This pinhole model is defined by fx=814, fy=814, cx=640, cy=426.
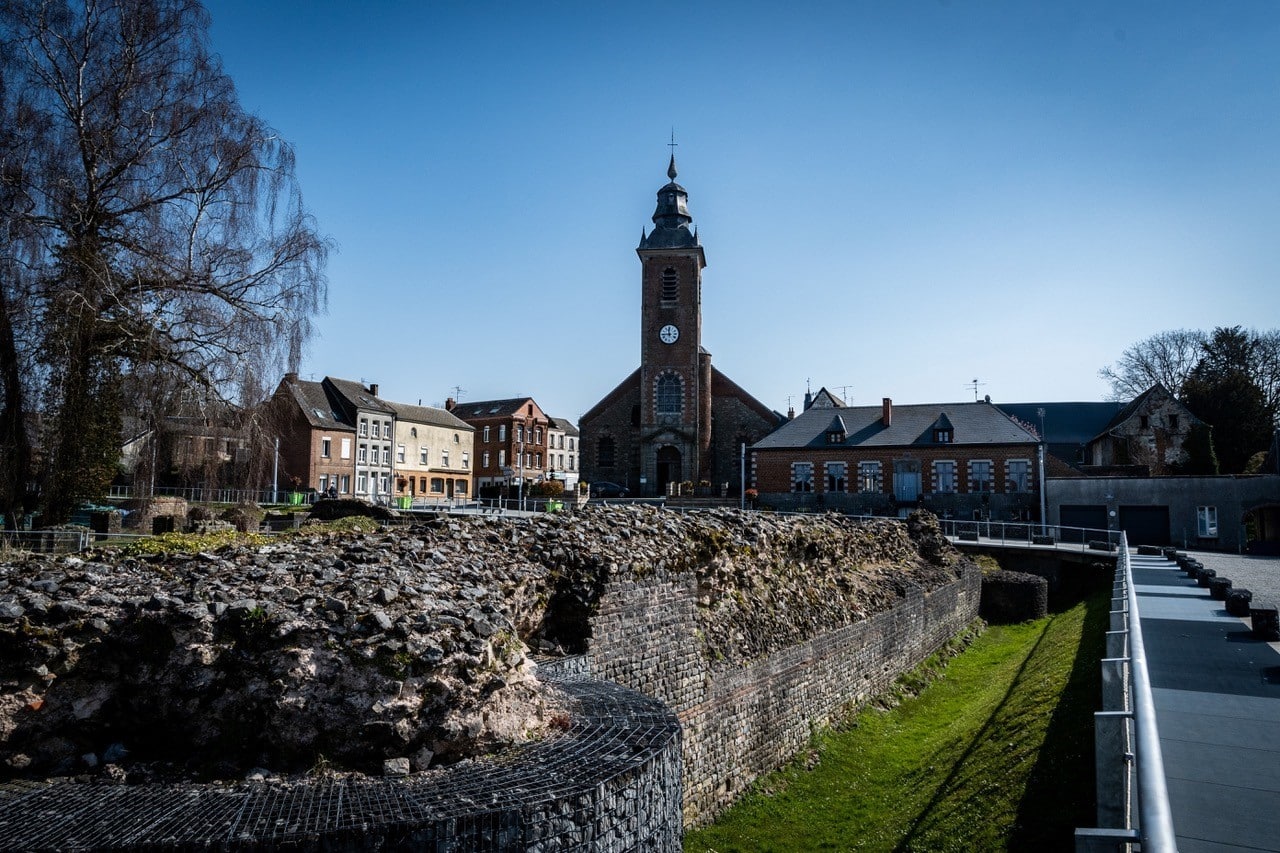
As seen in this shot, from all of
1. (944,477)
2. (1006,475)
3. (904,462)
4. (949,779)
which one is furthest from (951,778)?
(904,462)

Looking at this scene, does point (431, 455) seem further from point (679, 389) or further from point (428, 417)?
point (679, 389)

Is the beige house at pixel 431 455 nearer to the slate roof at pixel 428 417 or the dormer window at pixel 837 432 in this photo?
the slate roof at pixel 428 417

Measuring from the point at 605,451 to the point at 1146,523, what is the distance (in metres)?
30.1

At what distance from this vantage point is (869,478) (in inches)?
1704

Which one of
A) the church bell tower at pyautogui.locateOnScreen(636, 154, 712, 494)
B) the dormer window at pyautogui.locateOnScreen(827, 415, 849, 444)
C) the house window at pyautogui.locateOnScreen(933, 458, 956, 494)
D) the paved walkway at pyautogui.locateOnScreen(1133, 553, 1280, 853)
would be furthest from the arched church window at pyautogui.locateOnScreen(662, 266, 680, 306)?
the paved walkway at pyautogui.locateOnScreen(1133, 553, 1280, 853)

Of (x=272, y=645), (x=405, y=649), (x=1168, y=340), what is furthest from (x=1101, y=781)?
(x=1168, y=340)

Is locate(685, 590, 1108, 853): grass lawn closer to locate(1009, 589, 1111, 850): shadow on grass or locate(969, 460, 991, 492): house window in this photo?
locate(1009, 589, 1111, 850): shadow on grass

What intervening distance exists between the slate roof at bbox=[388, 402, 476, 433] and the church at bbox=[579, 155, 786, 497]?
16.5 meters

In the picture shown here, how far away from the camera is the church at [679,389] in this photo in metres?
49.6

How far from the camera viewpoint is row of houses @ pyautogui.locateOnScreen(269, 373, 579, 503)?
160ft

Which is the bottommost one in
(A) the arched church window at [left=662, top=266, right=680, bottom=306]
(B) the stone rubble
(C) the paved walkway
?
(C) the paved walkway

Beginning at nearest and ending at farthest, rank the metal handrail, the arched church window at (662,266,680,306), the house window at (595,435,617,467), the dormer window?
the metal handrail
the dormer window
the arched church window at (662,266,680,306)
the house window at (595,435,617,467)

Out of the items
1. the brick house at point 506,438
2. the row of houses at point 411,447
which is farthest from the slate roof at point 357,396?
the brick house at point 506,438

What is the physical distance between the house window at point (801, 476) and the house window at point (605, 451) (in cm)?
1301
